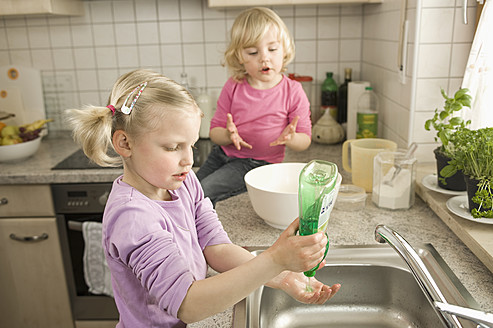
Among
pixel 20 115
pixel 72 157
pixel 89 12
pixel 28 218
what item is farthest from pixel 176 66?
pixel 28 218

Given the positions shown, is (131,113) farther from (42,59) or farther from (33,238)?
(42,59)

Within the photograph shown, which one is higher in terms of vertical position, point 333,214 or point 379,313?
point 333,214

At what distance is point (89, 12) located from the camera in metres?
2.30

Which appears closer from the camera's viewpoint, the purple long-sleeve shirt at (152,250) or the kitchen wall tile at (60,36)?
the purple long-sleeve shirt at (152,250)

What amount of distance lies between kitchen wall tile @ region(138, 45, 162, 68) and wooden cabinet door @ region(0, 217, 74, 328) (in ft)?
2.97

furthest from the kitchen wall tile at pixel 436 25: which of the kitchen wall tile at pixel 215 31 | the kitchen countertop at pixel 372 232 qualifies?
the kitchen wall tile at pixel 215 31

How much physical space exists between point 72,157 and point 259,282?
155 cm

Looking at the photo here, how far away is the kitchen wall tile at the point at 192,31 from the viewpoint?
229 cm

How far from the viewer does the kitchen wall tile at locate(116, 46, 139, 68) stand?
92.3 inches

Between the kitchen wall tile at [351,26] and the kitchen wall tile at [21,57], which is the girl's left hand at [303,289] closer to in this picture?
→ the kitchen wall tile at [351,26]

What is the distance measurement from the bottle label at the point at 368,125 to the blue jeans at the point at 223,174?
0.42 metres

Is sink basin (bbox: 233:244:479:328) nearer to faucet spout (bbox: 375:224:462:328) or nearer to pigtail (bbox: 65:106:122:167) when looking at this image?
faucet spout (bbox: 375:224:462:328)

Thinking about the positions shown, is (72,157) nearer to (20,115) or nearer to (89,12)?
(20,115)

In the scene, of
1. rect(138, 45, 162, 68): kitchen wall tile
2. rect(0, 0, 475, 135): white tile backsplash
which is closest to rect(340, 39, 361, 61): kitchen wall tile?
rect(0, 0, 475, 135): white tile backsplash
